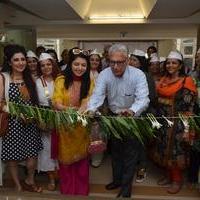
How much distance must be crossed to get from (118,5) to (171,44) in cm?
865

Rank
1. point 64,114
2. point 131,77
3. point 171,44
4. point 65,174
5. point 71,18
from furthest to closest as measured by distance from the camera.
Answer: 1. point 171,44
2. point 71,18
3. point 65,174
4. point 131,77
5. point 64,114

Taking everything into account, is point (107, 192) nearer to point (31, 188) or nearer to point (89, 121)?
point (31, 188)

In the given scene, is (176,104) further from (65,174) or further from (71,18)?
(71,18)

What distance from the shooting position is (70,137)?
3.60 metres

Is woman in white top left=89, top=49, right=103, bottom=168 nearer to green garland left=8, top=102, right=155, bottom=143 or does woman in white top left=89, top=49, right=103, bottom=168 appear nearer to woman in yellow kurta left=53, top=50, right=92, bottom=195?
woman in yellow kurta left=53, top=50, right=92, bottom=195

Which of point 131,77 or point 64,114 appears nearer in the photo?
point 64,114

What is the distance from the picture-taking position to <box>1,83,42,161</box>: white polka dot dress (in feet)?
11.5

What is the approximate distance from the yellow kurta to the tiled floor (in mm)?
401

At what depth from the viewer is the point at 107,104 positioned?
144 inches

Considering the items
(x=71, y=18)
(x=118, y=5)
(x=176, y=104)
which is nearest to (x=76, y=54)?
(x=176, y=104)

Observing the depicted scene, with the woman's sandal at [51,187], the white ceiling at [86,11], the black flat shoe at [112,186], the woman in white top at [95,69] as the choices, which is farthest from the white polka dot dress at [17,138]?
the white ceiling at [86,11]

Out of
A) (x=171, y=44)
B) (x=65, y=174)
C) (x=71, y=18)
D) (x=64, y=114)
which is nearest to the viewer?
(x=64, y=114)

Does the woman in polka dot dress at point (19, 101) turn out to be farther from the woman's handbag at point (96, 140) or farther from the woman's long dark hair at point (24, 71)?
the woman's handbag at point (96, 140)

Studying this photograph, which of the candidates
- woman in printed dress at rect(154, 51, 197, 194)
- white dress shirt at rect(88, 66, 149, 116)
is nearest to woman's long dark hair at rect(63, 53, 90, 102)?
white dress shirt at rect(88, 66, 149, 116)
